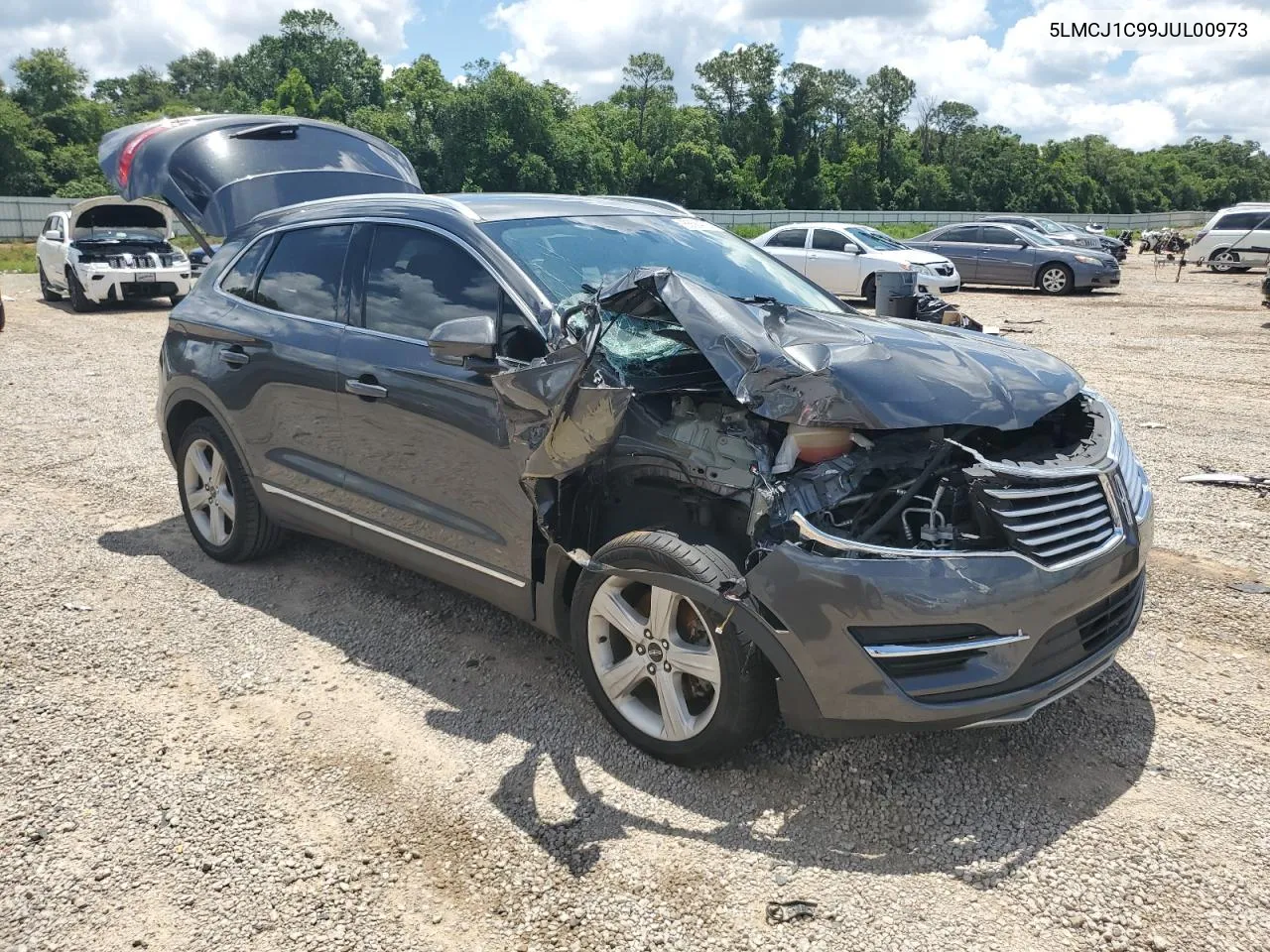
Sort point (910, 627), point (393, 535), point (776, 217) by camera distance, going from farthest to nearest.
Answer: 1. point (776, 217)
2. point (393, 535)
3. point (910, 627)

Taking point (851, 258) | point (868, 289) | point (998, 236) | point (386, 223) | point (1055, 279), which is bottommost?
point (1055, 279)

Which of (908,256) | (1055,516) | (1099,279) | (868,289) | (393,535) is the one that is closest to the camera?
(1055,516)

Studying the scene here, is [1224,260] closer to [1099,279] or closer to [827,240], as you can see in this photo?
[1099,279]

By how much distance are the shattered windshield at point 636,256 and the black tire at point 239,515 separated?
2034mm

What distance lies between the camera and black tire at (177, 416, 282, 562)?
4996mm

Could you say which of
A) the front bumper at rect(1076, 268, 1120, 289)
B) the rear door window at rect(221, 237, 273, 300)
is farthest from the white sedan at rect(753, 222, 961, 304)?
the rear door window at rect(221, 237, 273, 300)

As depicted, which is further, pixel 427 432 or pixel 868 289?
pixel 868 289

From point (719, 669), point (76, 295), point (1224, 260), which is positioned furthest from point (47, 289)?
point (1224, 260)

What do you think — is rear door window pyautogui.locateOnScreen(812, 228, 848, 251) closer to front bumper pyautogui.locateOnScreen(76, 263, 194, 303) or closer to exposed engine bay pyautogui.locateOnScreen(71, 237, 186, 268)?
front bumper pyautogui.locateOnScreen(76, 263, 194, 303)

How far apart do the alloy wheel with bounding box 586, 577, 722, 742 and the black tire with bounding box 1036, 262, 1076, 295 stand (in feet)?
64.4

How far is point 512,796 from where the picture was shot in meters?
3.19

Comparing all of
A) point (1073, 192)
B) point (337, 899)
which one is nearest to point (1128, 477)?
point (337, 899)

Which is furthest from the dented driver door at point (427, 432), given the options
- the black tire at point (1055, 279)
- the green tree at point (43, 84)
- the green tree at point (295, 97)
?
the green tree at point (43, 84)

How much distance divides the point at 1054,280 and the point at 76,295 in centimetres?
1869
